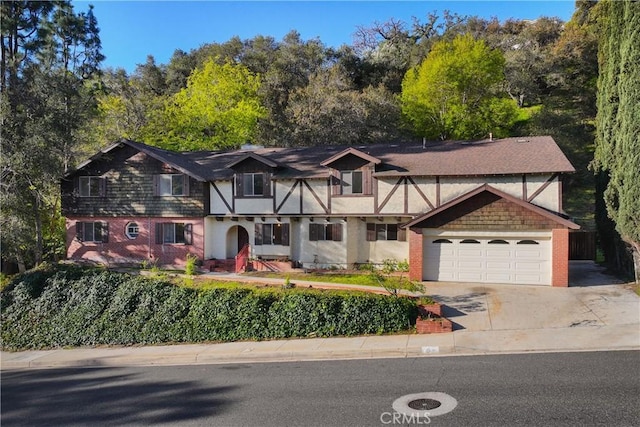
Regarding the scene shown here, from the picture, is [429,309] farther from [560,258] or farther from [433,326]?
[560,258]

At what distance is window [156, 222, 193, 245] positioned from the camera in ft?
86.2

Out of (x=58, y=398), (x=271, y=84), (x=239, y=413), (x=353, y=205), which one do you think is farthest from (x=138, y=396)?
(x=271, y=84)

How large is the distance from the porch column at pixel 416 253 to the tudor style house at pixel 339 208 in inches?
1.8

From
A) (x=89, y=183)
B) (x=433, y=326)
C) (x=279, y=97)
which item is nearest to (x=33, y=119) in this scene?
(x=89, y=183)

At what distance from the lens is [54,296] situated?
19609mm

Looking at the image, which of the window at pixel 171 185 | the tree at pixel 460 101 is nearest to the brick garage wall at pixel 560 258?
the window at pixel 171 185

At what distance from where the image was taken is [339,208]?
24406 millimetres

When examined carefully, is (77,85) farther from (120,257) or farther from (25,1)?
(120,257)

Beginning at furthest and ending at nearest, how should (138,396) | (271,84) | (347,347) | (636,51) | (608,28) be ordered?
(271,84) < (608,28) < (636,51) < (347,347) < (138,396)

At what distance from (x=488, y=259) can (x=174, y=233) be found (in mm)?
17019

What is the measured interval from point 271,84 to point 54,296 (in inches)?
1277

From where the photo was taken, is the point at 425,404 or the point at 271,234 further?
the point at 271,234

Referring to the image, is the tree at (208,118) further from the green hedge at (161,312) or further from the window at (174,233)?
the green hedge at (161,312)
